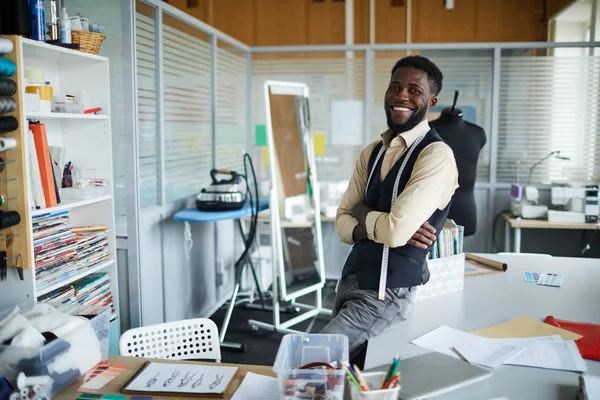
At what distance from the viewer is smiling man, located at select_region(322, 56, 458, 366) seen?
5.99ft

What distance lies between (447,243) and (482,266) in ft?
1.66

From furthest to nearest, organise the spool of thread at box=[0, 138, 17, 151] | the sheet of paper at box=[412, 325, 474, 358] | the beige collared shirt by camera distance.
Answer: the spool of thread at box=[0, 138, 17, 151] < the beige collared shirt < the sheet of paper at box=[412, 325, 474, 358]

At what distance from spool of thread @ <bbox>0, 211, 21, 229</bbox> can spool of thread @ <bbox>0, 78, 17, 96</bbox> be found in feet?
1.48

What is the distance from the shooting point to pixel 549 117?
15.8ft

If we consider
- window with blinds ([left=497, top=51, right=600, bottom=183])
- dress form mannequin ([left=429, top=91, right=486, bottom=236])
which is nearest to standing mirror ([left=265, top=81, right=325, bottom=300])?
dress form mannequin ([left=429, top=91, right=486, bottom=236])

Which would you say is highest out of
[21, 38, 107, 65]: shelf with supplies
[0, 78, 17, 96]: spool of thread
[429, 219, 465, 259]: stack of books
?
Answer: [21, 38, 107, 65]: shelf with supplies

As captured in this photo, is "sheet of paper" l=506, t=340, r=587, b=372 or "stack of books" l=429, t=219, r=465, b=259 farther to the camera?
"stack of books" l=429, t=219, r=465, b=259

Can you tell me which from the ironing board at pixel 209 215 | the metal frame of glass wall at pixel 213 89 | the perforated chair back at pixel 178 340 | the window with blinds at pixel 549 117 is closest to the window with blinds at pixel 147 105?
the metal frame of glass wall at pixel 213 89

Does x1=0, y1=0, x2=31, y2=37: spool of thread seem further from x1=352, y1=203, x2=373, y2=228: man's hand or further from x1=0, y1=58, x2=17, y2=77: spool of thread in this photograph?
x1=352, y1=203, x2=373, y2=228: man's hand

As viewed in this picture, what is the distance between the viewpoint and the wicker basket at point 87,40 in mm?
2541

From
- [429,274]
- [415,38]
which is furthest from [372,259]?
[415,38]

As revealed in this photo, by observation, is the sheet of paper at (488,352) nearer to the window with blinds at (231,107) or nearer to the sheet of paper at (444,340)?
the sheet of paper at (444,340)

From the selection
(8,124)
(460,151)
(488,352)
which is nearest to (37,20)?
(8,124)

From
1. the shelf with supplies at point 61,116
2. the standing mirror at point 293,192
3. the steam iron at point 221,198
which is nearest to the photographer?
the shelf with supplies at point 61,116
